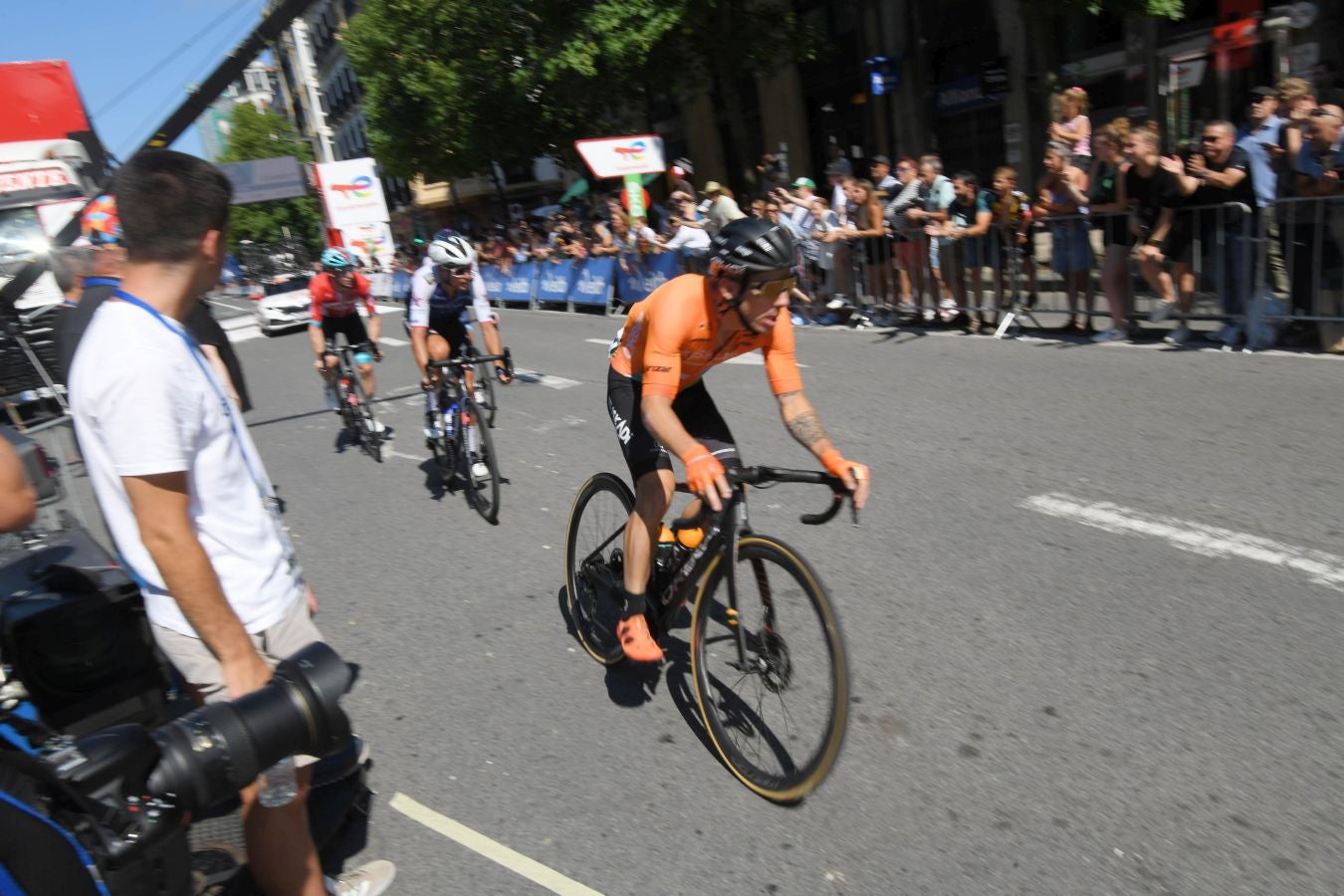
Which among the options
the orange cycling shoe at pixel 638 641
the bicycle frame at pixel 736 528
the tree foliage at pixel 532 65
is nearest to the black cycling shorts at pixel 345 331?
the orange cycling shoe at pixel 638 641

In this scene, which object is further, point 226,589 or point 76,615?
point 76,615

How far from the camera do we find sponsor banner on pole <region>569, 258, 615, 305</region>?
1822 centimetres

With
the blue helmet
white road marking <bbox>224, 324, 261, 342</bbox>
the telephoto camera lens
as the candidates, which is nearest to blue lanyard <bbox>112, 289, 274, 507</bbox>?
the telephoto camera lens

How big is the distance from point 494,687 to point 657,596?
34.5 inches

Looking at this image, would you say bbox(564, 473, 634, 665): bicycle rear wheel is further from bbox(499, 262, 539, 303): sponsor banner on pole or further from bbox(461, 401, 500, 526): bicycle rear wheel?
bbox(499, 262, 539, 303): sponsor banner on pole

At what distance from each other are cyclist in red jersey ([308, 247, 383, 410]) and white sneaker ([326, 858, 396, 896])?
619 cm

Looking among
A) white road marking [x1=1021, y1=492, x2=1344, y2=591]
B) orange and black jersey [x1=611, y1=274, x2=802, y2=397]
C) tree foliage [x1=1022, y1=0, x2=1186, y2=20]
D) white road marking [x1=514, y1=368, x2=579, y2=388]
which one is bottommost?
white road marking [x1=1021, y1=492, x2=1344, y2=591]

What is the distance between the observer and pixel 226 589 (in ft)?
7.75

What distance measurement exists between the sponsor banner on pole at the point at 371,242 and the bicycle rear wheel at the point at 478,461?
28826 millimetres

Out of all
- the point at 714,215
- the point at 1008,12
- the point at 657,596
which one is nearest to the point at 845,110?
the point at 1008,12

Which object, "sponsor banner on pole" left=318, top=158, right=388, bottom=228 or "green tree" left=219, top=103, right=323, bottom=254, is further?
"green tree" left=219, top=103, right=323, bottom=254

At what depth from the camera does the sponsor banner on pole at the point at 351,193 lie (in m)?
32.8

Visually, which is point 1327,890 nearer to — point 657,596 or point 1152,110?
point 657,596

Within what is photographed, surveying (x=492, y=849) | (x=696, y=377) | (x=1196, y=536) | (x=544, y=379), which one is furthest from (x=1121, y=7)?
(x=492, y=849)
